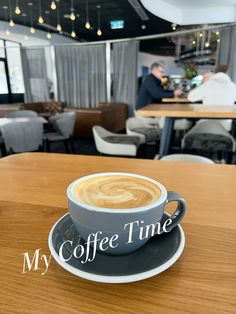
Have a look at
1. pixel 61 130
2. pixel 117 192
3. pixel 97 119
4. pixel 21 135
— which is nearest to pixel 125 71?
pixel 97 119

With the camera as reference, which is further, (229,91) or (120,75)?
(120,75)

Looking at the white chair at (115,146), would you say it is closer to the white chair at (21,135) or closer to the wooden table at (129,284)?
the white chair at (21,135)

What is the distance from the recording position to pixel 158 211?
0.31 m

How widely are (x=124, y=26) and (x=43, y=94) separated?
3149 millimetres

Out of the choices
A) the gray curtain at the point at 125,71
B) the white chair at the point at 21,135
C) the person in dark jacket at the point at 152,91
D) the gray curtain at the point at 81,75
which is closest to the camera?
the white chair at the point at 21,135

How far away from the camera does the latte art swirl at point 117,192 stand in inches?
12.8

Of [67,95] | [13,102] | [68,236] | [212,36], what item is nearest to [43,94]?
[67,95]

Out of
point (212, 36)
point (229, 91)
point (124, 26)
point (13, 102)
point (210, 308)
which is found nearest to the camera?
point (210, 308)

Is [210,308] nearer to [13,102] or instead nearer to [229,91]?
[229,91]

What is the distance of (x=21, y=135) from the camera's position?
2.99 metres

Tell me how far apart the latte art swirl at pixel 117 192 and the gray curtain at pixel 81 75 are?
694cm

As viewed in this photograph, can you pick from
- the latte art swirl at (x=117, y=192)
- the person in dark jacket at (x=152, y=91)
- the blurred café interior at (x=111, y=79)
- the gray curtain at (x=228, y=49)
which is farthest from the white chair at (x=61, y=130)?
the gray curtain at (x=228, y=49)

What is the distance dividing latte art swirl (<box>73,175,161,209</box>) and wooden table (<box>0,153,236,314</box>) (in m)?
0.09

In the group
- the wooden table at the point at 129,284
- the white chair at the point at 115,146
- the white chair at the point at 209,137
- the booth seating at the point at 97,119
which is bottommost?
the booth seating at the point at 97,119
